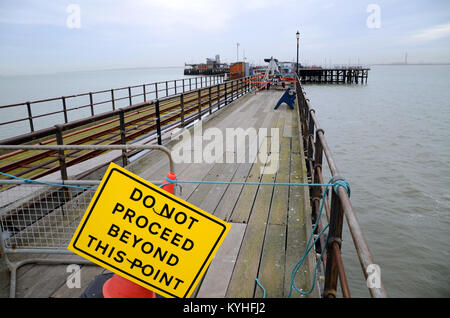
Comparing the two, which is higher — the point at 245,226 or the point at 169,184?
the point at 169,184

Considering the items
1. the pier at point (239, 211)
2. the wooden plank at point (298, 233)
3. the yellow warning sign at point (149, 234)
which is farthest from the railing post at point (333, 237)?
the yellow warning sign at point (149, 234)

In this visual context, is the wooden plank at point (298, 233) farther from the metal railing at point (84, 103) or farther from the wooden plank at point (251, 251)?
the metal railing at point (84, 103)

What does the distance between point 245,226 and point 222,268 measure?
953 millimetres

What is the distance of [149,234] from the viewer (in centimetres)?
216

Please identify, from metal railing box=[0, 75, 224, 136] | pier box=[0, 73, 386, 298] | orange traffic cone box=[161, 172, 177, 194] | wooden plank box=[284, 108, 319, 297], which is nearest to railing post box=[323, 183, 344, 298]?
pier box=[0, 73, 386, 298]

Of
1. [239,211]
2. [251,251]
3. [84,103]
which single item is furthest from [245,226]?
[84,103]

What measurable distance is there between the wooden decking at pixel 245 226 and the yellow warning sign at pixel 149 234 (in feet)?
3.01

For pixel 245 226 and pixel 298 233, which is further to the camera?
pixel 245 226

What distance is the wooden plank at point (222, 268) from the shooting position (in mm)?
3008

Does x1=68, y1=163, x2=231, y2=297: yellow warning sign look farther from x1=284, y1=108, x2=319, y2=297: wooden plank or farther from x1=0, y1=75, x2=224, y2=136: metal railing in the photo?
x1=0, y1=75, x2=224, y2=136: metal railing

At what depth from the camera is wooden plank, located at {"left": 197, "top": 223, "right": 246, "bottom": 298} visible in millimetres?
3008

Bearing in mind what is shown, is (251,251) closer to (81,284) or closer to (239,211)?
(239,211)

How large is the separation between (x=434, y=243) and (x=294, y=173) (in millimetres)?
6887
